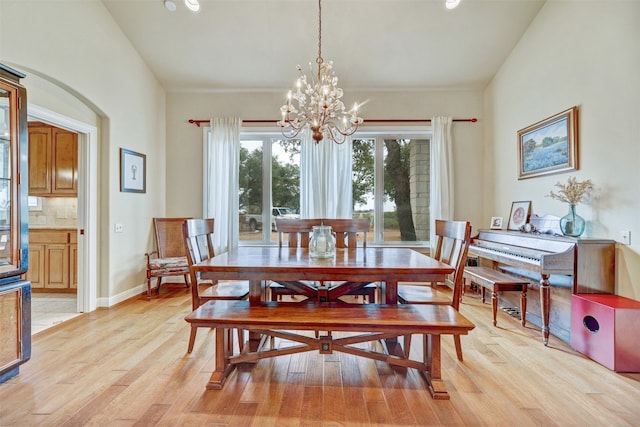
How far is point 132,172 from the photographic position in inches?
164

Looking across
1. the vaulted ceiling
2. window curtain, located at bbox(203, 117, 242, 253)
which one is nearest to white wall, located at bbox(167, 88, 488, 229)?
the vaulted ceiling

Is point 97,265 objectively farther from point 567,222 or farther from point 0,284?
point 567,222

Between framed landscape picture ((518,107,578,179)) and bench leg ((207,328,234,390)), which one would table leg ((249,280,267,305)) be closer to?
bench leg ((207,328,234,390))

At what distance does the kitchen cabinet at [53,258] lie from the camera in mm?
4172

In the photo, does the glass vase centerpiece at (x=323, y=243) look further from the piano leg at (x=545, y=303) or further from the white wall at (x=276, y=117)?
the white wall at (x=276, y=117)

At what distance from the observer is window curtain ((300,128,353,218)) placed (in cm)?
468

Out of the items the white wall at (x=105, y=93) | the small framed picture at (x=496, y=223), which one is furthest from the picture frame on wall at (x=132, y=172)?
the small framed picture at (x=496, y=223)

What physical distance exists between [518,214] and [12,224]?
15.8ft

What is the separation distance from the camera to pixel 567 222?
114 inches

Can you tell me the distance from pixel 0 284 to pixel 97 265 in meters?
1.81

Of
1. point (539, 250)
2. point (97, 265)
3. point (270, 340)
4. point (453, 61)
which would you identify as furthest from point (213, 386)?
point (453, 61)

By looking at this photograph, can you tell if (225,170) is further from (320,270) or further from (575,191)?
(575,191)

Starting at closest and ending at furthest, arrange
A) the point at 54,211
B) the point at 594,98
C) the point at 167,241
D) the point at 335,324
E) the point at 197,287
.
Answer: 1. the point at 335,324
2. the point at 197,287
3. the point at 594,98
4. the point at 54,211
5. the point at 167,241

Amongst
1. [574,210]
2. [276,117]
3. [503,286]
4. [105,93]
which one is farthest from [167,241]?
[574,210]
